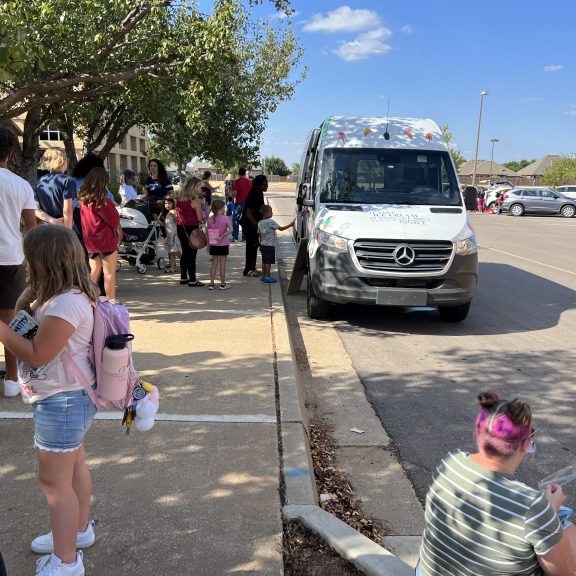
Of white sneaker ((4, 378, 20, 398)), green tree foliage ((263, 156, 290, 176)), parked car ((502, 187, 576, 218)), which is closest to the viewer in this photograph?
white sneaker ((4, 378, 20, 398))

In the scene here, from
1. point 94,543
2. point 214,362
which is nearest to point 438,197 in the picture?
point 214,362

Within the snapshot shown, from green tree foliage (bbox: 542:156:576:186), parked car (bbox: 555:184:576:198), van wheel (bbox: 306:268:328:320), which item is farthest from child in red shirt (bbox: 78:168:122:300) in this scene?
green tree foliage (bbox: 542:156:576:186)

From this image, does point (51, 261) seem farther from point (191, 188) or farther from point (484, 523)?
point (191, 188)

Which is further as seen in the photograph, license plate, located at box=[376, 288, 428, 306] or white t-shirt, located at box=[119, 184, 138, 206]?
white t-shirt, located at box=[119, 184, 138, 206]

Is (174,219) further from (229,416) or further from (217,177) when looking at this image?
(217,177)

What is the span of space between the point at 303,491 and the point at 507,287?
8084 millimetres

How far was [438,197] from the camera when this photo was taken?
25.3 feet

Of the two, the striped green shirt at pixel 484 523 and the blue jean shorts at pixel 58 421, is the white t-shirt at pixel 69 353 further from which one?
the striped green shirt at pixel 484 523

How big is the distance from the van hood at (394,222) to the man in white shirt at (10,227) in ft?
12.1

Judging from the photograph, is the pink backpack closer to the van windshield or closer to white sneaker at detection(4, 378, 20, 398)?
white sneaker at detection(4, 378, 20, 398)

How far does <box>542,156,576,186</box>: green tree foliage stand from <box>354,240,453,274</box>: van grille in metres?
61.4

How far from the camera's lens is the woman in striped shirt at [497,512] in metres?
1.86

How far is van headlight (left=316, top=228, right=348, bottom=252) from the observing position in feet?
22.4

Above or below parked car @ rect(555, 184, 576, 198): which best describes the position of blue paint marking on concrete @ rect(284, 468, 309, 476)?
below
